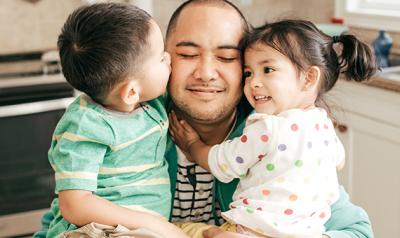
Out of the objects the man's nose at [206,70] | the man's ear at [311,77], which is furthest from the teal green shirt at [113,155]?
the man's ear at [311,77]

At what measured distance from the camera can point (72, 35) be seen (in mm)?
1197

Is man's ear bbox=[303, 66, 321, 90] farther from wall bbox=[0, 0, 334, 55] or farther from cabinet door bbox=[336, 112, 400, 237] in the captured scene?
wall bbox=[0, 0, 334, 55]

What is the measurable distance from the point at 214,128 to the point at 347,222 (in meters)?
0.42

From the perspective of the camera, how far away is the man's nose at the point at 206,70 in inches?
54.9

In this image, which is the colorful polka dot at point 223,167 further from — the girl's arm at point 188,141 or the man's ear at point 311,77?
the man's ear at point 311,77

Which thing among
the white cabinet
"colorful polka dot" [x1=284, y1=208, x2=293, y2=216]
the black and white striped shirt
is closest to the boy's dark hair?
the black and white striped shirt

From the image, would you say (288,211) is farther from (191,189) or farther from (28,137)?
(28,137)

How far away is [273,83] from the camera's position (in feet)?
4.28

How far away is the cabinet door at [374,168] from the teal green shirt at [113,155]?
1410 mm

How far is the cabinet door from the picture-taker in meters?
2.46

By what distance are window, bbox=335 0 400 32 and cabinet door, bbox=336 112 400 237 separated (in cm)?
66

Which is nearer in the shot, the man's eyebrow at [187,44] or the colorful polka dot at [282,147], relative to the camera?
the colorful polka dot at [282,147]

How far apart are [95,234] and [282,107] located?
1.64ft

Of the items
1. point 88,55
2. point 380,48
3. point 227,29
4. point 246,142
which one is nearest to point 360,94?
point 380,48
